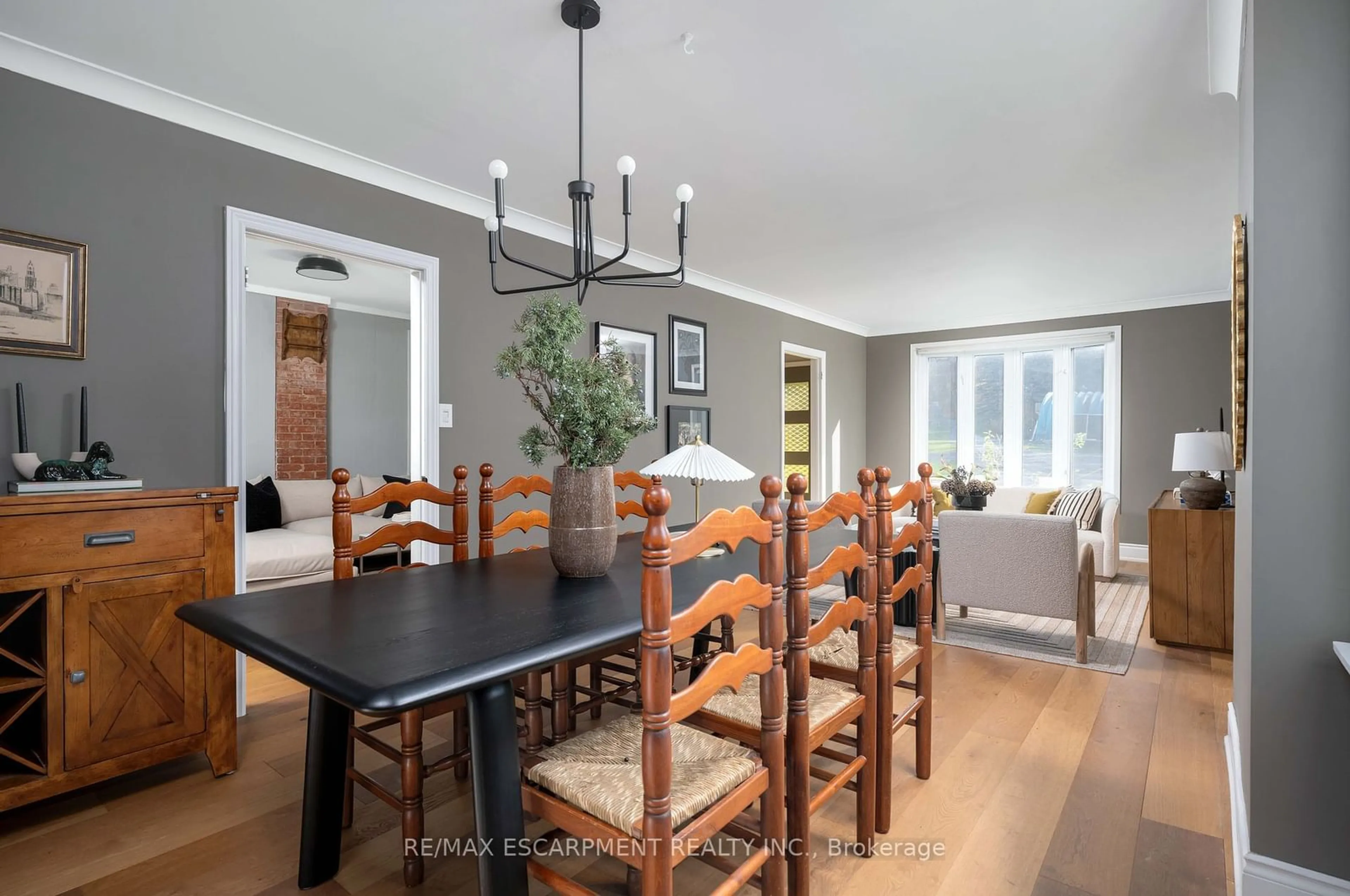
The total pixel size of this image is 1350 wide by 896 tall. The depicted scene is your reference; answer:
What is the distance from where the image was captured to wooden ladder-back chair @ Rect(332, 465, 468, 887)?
1688 mm

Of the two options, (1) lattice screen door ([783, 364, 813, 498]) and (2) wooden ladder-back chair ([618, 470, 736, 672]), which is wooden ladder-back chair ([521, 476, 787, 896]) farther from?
(1) lattice screen door ([783, 364, 813, 498])

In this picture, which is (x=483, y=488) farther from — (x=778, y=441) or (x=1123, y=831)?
(x=778, y=441)

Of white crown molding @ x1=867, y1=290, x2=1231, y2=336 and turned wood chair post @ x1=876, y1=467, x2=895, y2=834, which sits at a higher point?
white crown molding @ x1=867, y1=290, x2=1231, y2=336

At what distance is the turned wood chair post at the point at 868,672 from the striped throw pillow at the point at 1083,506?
13.0 ft

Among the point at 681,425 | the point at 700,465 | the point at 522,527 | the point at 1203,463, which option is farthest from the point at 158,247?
the point at 1203,463

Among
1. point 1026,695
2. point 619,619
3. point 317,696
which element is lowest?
point 1026,695

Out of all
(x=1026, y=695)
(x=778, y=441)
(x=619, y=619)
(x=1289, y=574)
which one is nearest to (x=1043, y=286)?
(x=778, y=441)

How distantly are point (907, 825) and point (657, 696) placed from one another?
129cm

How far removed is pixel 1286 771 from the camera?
4.88ft

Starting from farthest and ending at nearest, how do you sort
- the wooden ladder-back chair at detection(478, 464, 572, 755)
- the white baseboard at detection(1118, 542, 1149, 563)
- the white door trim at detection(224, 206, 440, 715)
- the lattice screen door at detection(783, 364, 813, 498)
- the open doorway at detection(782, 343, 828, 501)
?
the lattice screen door at detection(783, 364, 813, 498) → the open doorway at detection(782, 343, 828, 501) → the white baseboard at detection(1118, 542, 1149, 563) → the white door trim at detection(224, 206, 440, 715) → the wooden ladder-back chair at detection(478, 464, 572, 755)

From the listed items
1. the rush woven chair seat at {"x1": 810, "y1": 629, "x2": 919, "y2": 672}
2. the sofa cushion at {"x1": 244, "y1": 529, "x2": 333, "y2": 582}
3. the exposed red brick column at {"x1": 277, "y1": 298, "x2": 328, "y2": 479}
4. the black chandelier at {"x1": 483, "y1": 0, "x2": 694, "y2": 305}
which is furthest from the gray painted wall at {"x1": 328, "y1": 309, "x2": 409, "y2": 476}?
the rush woven chair seat at {"x1": 810, "y1": 629, "x2": 919, "y2": 672}

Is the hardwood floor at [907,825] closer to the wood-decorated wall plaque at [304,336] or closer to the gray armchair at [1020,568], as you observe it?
the gray armchair at [1020,568]

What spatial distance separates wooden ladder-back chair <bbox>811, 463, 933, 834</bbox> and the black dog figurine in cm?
233

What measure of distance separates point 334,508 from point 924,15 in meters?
2.23
